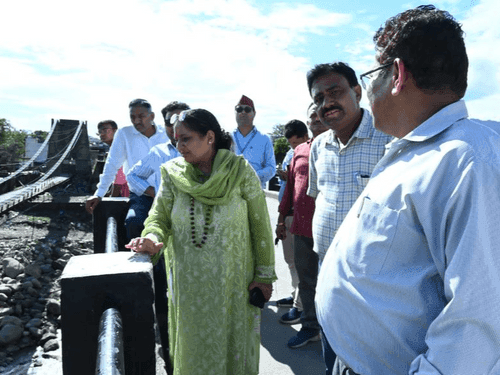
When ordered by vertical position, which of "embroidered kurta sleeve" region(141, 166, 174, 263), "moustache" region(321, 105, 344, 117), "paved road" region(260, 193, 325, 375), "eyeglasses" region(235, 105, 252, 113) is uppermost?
"eyeglasses" region(235, 105, 252, 113)

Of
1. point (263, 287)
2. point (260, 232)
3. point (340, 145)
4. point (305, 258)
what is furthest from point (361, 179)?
point (305, 258)

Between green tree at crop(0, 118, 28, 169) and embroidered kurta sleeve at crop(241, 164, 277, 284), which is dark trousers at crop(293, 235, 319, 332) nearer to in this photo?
embroidered kurta sleeve at crop(241, 164, 277, 284)

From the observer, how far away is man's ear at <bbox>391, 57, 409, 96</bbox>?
3.43 feet

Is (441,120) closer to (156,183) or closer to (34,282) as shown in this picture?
(156,183)

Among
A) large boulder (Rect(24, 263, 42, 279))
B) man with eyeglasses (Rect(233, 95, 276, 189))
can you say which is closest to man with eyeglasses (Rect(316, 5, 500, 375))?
man with eyeglasses (Rect(233, 95, 276, 189))

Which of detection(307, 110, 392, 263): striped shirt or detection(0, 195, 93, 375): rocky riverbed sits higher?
detection(307, 110, 392, 263): striped shirt

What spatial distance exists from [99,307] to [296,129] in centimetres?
357

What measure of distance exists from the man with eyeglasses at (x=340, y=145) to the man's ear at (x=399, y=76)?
123 centimetres

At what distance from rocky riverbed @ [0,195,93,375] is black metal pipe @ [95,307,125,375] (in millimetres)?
3183

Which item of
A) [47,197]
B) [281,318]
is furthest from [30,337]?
[47,197]

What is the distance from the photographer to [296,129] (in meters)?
4.53

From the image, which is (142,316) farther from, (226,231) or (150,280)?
(226,231)

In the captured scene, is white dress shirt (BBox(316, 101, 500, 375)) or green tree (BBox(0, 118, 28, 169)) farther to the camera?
green tree (BBox(0, 118, 28, 169))

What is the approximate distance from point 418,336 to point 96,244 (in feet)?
9.79
